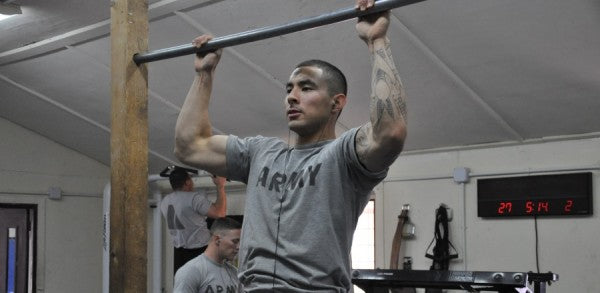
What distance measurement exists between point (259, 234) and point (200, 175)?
565cm

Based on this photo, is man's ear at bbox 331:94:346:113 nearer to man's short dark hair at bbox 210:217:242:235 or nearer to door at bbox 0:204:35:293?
man's short dark hair at bbox 210:217:242:235

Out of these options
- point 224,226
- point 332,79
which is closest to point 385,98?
point 332,79

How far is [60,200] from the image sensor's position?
8.80 meters

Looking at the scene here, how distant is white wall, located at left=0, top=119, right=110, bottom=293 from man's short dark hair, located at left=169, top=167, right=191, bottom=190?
8.82ft

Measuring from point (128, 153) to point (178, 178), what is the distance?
3.75 meters

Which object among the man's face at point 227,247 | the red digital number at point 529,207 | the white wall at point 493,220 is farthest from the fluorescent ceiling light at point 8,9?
the red digital number at point 529,207

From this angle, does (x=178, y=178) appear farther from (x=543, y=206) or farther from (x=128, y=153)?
(x=128, y=153)

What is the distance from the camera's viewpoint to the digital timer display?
5.58 m

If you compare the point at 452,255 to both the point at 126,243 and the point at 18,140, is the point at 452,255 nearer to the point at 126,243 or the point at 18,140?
the point at 126,243

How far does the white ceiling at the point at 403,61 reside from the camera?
15.4 ft

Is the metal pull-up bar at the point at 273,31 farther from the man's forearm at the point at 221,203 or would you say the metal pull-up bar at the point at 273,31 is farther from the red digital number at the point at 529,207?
the red digital number at the point at 529,207

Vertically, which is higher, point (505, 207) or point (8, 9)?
point (8, 9)

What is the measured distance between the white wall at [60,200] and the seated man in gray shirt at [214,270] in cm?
416

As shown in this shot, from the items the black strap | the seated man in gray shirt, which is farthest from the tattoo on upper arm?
the black strap
